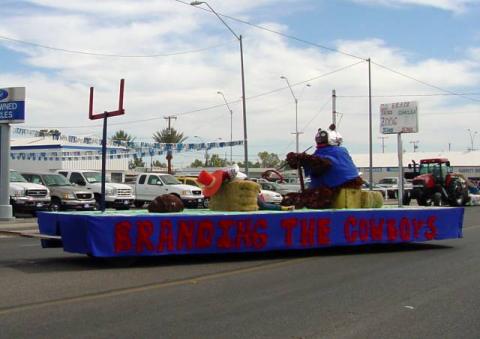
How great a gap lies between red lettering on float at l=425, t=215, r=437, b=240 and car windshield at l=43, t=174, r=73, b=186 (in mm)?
16773

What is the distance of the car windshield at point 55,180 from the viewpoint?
25.4 meters

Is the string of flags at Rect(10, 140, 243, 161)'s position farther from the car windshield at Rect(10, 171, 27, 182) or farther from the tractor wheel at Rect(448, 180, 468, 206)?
the car windshield at Rect(10, 171, 27, 182)

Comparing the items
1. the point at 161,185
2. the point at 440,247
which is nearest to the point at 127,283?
the point at 440,247

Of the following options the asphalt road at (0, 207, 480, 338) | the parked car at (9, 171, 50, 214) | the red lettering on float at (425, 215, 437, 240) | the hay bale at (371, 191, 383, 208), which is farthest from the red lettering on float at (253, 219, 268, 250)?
the parked car at (9, 171, 50, 214)

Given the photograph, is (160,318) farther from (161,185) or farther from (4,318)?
(161,185)

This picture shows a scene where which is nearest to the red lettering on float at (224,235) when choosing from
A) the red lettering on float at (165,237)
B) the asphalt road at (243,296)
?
the asphalt road at (243,296)

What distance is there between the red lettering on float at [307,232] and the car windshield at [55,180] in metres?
16.3

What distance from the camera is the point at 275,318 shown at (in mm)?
6805

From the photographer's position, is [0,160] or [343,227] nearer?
[343,227]

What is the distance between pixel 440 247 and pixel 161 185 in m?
17.9

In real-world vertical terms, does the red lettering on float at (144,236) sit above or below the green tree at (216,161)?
below

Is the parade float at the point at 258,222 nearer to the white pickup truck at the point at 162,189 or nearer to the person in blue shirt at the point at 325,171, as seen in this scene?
the person in blue shirt at the point at 325,171

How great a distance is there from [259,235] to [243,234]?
33 centimetres

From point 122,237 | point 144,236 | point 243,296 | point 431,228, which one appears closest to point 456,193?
point 431,228
